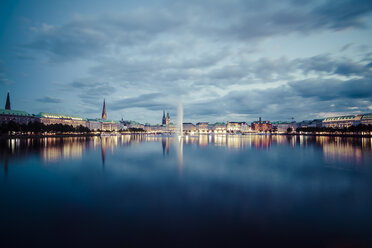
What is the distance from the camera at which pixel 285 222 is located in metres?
8.64

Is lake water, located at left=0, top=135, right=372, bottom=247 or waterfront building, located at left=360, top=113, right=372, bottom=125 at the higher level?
waterfront building, located at left=360, top=113, right=372, bottom=125

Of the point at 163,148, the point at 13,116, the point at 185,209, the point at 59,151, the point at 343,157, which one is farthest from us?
the point at 13,116

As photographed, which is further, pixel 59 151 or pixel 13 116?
pixel 13 116

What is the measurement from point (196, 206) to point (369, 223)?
7031mm

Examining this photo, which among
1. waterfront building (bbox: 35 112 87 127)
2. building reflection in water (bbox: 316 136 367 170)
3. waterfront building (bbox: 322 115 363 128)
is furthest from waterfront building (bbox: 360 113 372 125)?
→ waterfront building (bbox: 35 112 87 127)

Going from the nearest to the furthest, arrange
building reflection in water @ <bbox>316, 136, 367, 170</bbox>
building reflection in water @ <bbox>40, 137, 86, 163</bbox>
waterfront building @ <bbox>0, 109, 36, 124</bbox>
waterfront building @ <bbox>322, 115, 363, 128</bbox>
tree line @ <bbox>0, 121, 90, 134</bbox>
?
building reflection in water @ <bbox>316, 136, 367, 170</bbox> < building reflection in water @ <bbox>40, 137, 86, 163</bbox> < tree line @ <bbox>0, 121, 90, 134</bbox> < waterfront building @ <bbox>0, 109, 36, 124</bbox> < waterfront building @ <bbox>322, 115, 363, 128</bbox>

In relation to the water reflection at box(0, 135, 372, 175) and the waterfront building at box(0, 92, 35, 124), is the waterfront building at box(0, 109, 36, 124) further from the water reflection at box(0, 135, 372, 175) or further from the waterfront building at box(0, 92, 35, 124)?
the water reflection at box(0, 135, 372, 175)

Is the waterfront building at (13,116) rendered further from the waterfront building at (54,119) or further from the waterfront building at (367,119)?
the waterfront building at (367,119)

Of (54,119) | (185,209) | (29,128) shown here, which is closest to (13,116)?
(54,119)

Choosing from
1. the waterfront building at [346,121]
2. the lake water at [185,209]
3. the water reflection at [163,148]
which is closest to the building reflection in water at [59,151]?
the water reflection at [163,148]

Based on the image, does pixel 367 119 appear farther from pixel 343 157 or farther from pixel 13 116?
pixel 13 116

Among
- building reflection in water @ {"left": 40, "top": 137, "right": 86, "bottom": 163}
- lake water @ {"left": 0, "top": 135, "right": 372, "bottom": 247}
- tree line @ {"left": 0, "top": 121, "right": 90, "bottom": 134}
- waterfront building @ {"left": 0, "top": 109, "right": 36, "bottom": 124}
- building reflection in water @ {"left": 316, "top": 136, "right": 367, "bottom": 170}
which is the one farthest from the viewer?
waterfront building @ {"left": 0, "top": 109, "right": 36, "bottom": 124}

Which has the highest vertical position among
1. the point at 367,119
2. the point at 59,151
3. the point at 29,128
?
the point at 367,119

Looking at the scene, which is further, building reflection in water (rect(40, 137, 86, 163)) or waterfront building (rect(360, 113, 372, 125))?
waterfront building (rect(360, 113, 372, 125))
